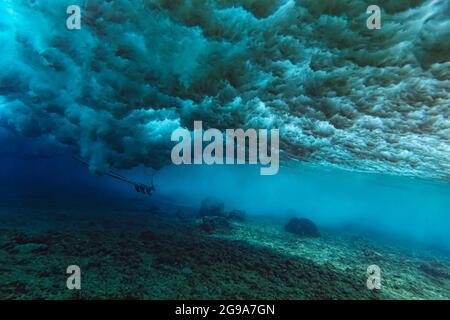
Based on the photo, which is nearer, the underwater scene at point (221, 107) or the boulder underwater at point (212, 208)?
the underwater scene at point (221, 107)

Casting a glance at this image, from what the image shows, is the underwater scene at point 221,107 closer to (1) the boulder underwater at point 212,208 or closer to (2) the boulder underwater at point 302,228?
(2) the boulder underwater at point 302,228

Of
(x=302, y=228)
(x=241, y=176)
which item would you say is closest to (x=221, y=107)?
(x=302, y=228)

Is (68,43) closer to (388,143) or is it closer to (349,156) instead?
(388,143)

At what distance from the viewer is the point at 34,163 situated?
6581 centimetres

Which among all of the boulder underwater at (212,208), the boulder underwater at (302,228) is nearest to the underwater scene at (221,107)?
the boulder underwater at (302,228)

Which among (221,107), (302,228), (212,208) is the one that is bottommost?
(302,228)

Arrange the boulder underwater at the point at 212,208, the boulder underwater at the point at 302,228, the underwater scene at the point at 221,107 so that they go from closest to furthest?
1. the underwater scene at the point at 221,107
2. the boulder underwater at the point at 302,228
3. the boulder underwater at the point at 212,208

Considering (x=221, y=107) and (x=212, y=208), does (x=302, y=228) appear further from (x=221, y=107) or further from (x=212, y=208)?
(x=221, y=107)

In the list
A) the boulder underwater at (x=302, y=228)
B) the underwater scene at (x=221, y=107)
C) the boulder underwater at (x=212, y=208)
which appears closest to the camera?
the underwater scene at (x=221, y=107)

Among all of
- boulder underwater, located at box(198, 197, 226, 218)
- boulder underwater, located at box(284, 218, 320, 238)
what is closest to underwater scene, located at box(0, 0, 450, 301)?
boulder underwater, located at box(284, 218, 320, 238)

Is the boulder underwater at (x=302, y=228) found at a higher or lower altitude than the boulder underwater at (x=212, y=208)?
lower

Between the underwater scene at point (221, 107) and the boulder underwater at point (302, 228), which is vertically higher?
the underwater scene at point (221, 107)

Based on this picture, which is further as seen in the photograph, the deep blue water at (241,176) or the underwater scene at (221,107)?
the deep blue water at (241,176)

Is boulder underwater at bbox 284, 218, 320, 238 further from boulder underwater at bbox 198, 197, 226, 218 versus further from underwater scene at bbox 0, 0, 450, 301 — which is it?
boulder underwater at bbox 198, 197, 226, 218
